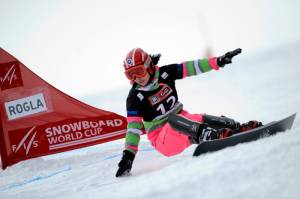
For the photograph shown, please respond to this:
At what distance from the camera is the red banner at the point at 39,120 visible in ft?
20.3

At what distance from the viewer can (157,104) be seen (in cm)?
441

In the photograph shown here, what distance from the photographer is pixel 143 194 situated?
2.49 meters

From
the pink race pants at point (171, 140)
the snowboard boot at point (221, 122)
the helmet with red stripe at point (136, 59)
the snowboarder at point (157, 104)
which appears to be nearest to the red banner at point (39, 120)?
the snowboarder at point (157, 104)

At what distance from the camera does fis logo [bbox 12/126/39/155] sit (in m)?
6.19

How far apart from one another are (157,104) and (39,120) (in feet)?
8.40

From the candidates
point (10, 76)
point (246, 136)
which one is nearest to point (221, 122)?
point (246, 136)

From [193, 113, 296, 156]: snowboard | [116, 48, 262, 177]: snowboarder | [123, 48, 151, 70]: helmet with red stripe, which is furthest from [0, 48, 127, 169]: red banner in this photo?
[193, 113, 296, 156]: snowboard

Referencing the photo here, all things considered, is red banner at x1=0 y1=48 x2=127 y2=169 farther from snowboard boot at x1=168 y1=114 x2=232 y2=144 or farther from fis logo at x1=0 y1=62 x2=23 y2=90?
snowboard boot at x1=168 y1=114 x2=232 y2=144

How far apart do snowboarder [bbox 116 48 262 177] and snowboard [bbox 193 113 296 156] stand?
→ 65 centimetres

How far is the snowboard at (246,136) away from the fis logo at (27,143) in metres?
3.56

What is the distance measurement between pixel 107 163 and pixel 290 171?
3515mm

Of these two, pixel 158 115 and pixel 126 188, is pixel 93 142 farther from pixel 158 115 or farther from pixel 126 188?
pixel 126 188

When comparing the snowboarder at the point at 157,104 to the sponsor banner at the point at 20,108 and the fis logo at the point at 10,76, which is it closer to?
the sponsor banner at the point at 20,108

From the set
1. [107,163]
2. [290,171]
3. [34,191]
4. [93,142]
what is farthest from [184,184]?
[93,142]
